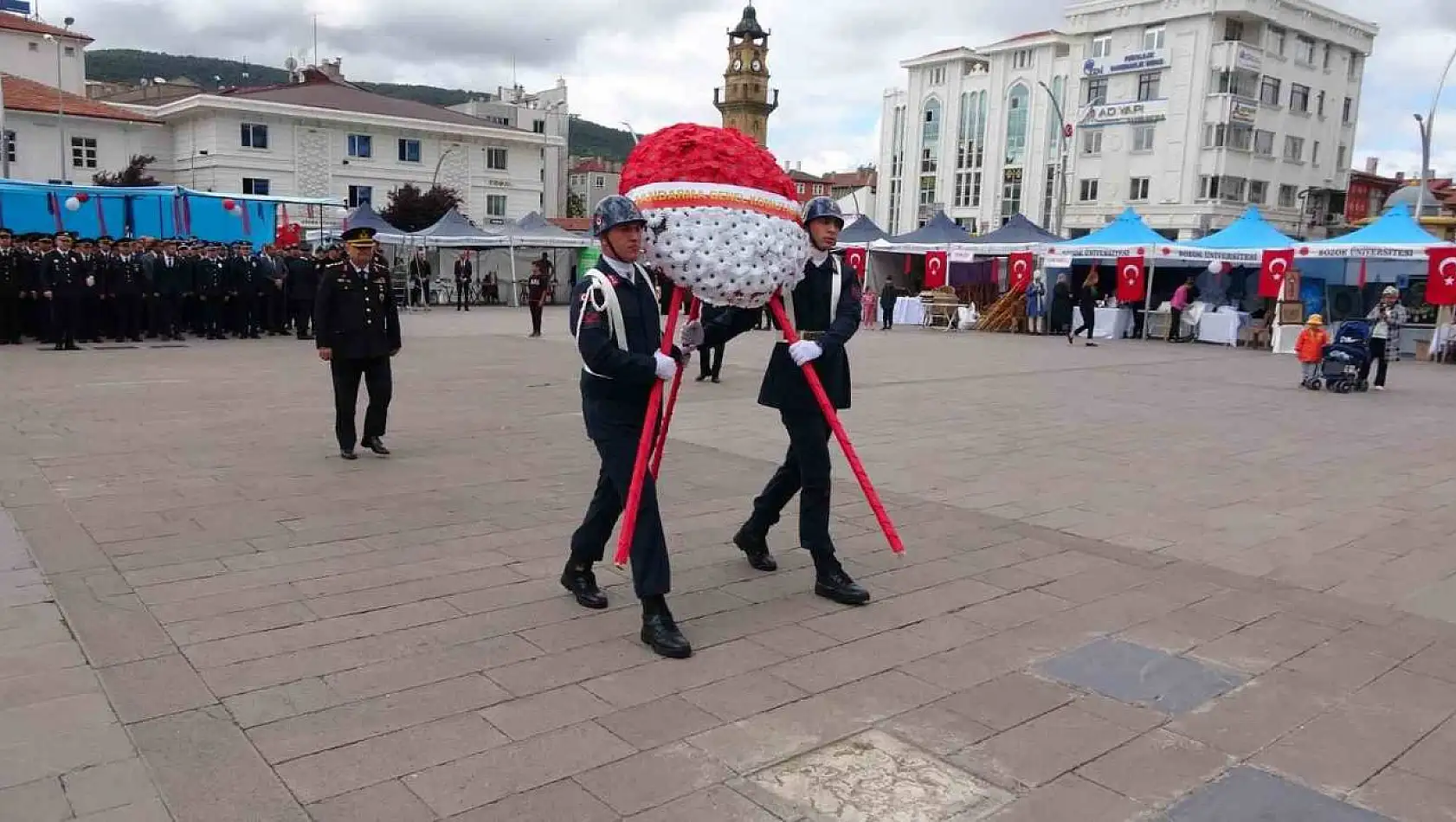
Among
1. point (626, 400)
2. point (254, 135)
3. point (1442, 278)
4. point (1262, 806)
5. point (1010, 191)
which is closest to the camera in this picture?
point (1262, 806)

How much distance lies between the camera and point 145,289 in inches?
683

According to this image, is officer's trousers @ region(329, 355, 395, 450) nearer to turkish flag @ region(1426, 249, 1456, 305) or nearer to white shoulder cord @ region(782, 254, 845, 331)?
white shoulder cord @ region(782, 254, 845, 331)

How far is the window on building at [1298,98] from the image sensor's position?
201 ft

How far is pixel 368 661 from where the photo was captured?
418 centimetres

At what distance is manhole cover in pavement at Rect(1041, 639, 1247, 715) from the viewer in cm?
407

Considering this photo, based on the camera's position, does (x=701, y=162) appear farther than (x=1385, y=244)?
No

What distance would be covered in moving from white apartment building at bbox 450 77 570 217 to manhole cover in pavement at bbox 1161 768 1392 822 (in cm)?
6821

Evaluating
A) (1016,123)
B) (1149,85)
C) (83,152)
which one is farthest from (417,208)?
(1149,85)

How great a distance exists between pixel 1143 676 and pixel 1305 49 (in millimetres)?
→ 69169

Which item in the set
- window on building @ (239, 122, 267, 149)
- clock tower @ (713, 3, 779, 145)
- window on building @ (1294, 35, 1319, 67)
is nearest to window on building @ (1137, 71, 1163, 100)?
window on building @ (1294, 35, 1319, 67)

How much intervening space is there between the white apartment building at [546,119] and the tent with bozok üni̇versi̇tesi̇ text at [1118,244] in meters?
A: 48.3

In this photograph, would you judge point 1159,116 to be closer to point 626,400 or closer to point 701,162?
point 701,162

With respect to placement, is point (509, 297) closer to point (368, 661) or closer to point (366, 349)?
point (366, 349)

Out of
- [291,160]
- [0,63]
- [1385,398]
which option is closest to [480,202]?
[291,160]
